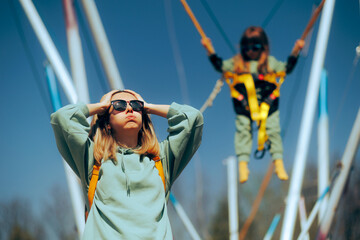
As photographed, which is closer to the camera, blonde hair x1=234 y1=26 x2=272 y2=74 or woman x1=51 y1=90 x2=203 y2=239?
woman x1=51 y1=90 x2=203 y2=239

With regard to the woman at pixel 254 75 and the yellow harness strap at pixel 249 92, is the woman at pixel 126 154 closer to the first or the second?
the yellow harness strap at pixel 249 92

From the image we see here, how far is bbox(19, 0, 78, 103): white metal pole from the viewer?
434 cm

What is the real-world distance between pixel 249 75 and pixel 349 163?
1.27 m

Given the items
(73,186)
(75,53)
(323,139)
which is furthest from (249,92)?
(73,186)

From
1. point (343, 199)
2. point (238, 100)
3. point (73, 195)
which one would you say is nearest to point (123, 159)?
point (73, 195)

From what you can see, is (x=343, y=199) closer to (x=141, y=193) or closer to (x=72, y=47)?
(x=72, y=47)

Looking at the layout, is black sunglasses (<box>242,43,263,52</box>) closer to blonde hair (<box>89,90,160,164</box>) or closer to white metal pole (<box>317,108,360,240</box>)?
white metal pole (<box>317,108,360,240</box>)

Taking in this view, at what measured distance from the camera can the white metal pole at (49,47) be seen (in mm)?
4336

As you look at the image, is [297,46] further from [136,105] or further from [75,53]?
[136,105]

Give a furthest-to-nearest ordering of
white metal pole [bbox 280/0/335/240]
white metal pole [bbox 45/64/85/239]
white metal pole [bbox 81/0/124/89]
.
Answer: white metal pole [bbox 280/0/335/240]
white metal pole [bbox 45/64/85/239]
white metal pole [bbox 81/0/124/89]

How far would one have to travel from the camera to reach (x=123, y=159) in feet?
8.01

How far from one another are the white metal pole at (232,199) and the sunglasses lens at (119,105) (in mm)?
3321

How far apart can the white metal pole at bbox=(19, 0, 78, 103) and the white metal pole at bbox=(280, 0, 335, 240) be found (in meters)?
2.15

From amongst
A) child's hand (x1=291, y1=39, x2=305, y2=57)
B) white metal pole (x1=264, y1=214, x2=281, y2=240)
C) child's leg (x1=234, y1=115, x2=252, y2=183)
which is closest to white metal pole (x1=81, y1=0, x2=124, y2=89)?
child's leg (x1=234, y1=115, x2=252, y2=183)
